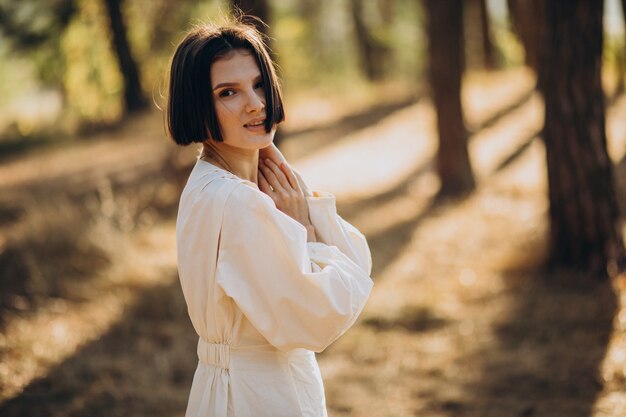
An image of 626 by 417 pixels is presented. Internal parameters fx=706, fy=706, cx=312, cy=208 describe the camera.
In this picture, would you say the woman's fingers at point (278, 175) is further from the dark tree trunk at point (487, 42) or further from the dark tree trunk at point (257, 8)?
the dark tree trunk at point (487, 42)

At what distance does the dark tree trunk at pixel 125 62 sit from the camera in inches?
559

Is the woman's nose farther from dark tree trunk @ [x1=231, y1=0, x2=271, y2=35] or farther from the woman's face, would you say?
dark tree trunk @ [x1=231, y1=0, x2=271, y2=35]

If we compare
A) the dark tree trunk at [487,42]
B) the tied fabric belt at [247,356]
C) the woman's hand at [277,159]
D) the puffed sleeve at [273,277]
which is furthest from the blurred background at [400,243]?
the dark tree trunk at [487,42]

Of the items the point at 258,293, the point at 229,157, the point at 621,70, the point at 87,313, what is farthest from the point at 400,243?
the point at 621,70

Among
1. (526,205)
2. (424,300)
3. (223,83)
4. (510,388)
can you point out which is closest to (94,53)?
(526,205)

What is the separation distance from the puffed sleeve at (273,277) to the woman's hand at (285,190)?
238 mm

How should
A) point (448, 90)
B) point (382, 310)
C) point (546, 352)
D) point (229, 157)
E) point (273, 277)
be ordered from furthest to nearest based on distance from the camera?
point (448, 90)
point (382, 310)
point (546, 352)
point (229, 157)
point (273, 277)

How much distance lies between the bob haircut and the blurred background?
615mm

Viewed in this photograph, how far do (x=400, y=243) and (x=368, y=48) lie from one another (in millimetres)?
13453

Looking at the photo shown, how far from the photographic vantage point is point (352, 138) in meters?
13.8

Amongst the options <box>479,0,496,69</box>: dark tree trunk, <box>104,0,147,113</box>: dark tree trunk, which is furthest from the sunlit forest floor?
<box>479,0,496,69</box>: dark tree trunk

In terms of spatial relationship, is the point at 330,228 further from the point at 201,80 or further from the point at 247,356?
the point at 201,80

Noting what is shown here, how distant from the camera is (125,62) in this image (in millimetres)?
15320

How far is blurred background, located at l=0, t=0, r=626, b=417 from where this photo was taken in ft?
15.1
